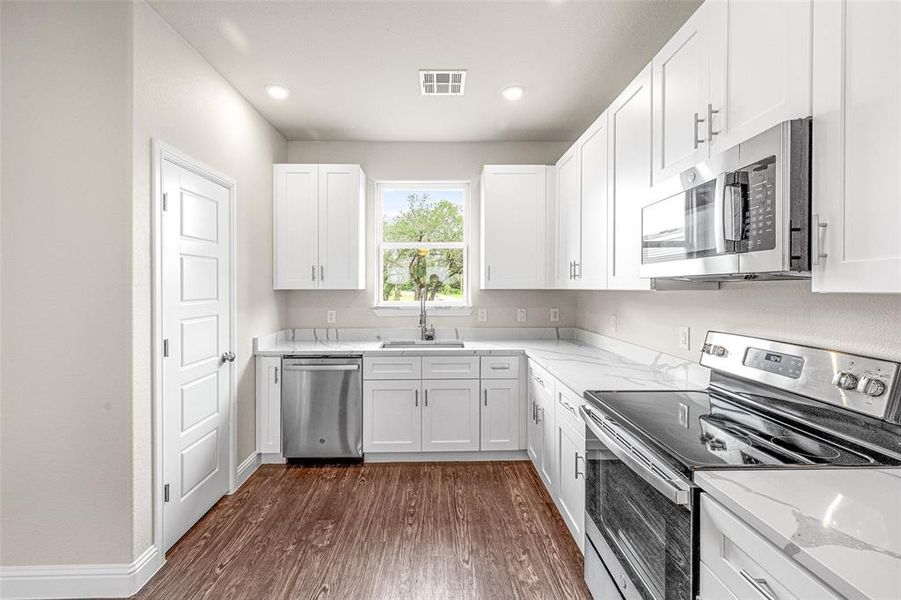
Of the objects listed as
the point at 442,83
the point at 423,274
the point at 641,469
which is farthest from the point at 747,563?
the point at 423,274

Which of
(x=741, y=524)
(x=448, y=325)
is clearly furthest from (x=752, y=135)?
(x=448, y=325)


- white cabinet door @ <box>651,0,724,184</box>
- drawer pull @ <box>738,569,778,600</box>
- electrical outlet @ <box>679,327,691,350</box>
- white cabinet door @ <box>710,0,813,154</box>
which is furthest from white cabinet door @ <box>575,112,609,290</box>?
drawer pull @ <box>738,569,778,600</box>

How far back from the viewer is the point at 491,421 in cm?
331

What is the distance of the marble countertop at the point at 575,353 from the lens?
6.93 ft

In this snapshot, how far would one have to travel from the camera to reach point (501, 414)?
3.32m

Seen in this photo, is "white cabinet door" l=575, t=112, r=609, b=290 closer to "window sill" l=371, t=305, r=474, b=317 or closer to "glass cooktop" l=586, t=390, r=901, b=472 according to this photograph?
"glass cooktop" l=586, t=390, r=901, b=472

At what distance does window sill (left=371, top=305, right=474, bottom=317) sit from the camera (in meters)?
3.90

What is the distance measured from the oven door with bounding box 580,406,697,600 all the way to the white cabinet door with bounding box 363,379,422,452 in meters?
1.65

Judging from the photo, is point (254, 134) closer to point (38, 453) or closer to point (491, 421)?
point (38, 453)

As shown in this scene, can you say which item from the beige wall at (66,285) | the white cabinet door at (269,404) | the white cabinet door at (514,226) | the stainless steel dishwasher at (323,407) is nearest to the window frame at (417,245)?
the white cabinet door at (514,226)

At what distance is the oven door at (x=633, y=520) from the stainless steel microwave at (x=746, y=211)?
0.60m

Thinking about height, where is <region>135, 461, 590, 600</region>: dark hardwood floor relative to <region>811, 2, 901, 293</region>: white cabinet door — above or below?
below

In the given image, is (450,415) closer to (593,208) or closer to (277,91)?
(593,208)

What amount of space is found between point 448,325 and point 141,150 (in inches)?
99.7
